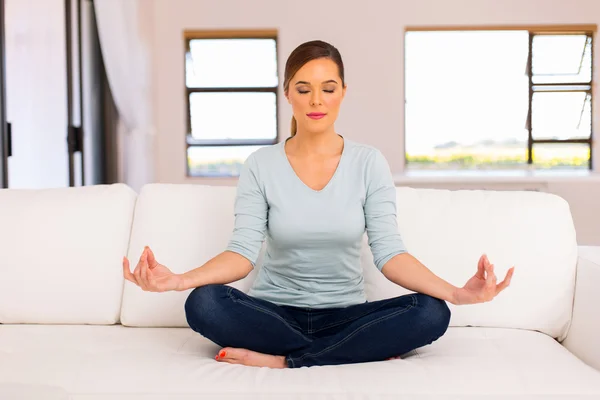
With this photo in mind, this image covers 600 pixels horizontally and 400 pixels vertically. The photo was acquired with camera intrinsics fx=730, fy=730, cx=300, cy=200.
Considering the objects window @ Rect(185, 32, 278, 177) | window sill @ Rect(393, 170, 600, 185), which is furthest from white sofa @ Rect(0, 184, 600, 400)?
window @ Rect(185, 32, 278, 177)

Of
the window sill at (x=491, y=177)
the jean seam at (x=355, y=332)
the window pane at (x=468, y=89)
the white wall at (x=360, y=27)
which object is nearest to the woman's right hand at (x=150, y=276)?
the jean seam at (x=355, y=332)

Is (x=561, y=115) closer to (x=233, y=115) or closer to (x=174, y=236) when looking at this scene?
(x=233, y=115)

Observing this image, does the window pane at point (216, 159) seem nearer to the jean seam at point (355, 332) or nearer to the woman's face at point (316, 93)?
the woman's face at point (316, 93)

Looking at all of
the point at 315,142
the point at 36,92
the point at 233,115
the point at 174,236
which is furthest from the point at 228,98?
the point at 315,142

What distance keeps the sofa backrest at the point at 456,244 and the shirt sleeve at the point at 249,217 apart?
253 millimetres

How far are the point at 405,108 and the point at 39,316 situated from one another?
14.8ft

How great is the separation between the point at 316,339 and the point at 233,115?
183 inches

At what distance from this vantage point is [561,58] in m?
→ 6.23

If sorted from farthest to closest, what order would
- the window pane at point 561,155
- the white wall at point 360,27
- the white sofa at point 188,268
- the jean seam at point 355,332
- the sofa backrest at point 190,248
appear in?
1. the window pane at point 561,155
2. the white wall at point 360,27
3. the sofa backrest at point 190,248
4. the white sofa at point 188,268
5. the jean seam at point 355,332

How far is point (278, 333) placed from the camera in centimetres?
180

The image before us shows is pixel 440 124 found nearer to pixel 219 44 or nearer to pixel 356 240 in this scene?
pixel 219 44

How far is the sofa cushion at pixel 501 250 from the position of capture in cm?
212

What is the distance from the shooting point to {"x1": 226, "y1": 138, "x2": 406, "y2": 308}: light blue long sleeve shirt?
1.94 meters

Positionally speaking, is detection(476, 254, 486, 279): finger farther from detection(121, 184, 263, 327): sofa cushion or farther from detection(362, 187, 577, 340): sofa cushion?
detection(121, 184, 263, 327): sofa cushion
